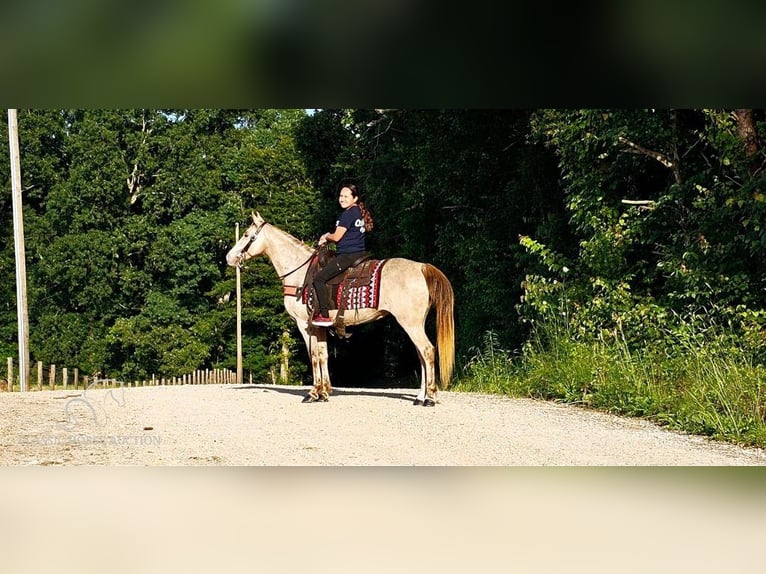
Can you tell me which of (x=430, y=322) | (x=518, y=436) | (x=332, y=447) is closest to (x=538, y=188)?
(x=430, y=322)

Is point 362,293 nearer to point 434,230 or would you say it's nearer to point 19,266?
point 19,266

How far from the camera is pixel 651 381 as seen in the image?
8383mm

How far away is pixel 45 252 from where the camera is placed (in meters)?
11.1

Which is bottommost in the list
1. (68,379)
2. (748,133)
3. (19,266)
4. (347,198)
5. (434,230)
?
(68,379)

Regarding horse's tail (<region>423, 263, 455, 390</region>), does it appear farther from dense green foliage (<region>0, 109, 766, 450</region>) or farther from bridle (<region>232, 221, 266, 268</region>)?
bridle (<region>232, 221, 266, 268</region>)

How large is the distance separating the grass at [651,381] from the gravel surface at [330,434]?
25 cm

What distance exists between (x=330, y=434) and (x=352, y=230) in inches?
75.7

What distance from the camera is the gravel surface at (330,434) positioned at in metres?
6.67

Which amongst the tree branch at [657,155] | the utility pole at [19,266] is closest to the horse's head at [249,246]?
the utility pole at [19,266]

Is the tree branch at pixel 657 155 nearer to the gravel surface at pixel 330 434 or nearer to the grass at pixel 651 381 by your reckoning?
the grass at pixel 651 381

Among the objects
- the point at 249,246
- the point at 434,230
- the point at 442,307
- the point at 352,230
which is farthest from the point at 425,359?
the point at 434,230

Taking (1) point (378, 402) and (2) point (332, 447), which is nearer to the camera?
(2) point (332, 447)
